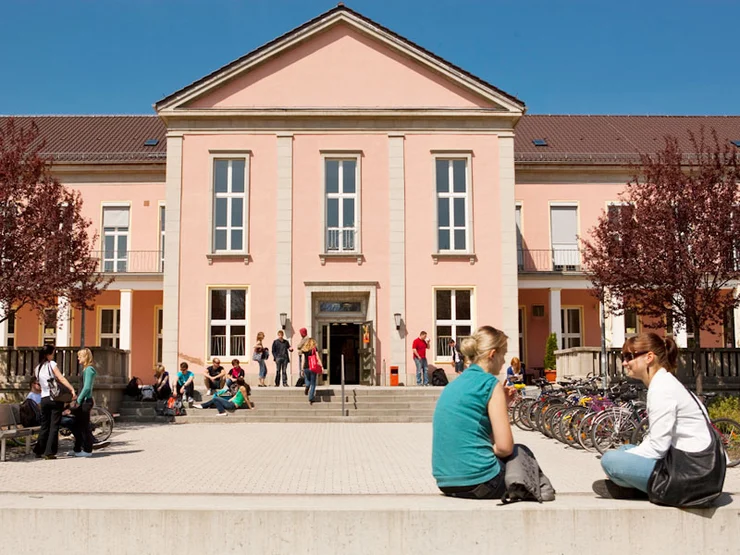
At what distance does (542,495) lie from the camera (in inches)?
209

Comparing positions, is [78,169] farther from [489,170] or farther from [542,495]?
[542,495]

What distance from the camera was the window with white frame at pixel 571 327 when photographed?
36.2m

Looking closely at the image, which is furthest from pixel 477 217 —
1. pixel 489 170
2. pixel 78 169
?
pixel 78 169

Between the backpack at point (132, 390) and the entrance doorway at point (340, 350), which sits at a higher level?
the entrance doorway at point (340, 350)

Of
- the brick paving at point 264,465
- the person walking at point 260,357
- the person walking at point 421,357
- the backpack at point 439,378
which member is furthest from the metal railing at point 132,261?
the brick paving at point 264,465

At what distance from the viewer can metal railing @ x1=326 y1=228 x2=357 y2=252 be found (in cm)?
2919

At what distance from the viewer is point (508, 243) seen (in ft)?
95.6

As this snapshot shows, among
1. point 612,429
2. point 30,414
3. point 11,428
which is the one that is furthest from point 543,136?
point 11,428

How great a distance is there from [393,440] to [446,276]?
11991 mm

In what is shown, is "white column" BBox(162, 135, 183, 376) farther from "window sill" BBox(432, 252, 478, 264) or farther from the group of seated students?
"window sill" BBox(432, 252, 478, 264)

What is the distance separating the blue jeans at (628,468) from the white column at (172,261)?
2392cm

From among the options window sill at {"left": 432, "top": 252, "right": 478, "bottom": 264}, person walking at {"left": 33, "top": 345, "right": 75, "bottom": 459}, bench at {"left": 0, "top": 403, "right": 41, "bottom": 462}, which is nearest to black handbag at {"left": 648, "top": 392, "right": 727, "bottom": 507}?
person walking at {"left": 33, "top": 345, "right": 75, "bottom": 459}

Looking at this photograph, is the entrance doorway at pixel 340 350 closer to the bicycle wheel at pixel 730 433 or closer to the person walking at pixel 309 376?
the person walking at pixel 309 376

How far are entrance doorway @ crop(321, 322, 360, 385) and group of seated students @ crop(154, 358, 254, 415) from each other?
5.17 m
